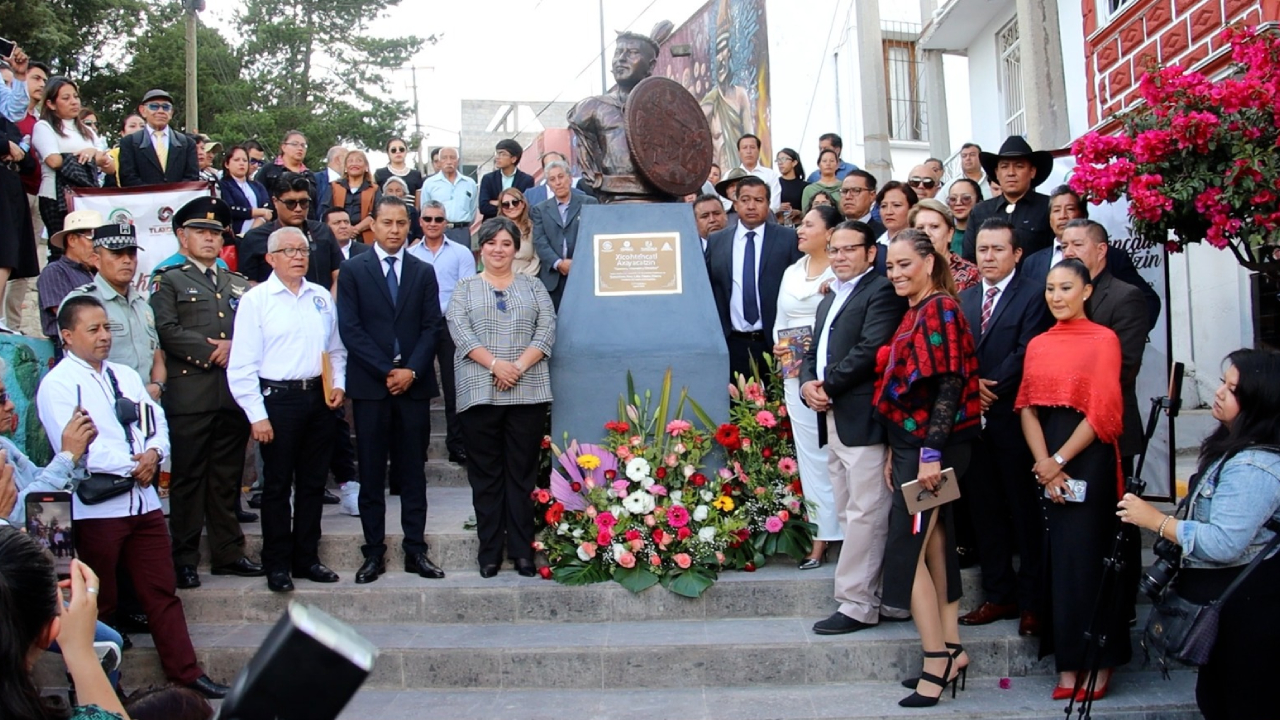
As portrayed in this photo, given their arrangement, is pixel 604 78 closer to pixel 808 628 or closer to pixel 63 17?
pixel 63 17

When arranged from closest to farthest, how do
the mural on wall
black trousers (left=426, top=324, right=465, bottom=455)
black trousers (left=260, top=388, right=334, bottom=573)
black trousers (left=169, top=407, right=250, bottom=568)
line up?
black trousers (left=260, top=388, right=334, bottom=573) < black trousers (left=169, top=407, right=250, bottom=568) < black trousers (left=426, top=324, right=465, bottom=455) < the mural on wall

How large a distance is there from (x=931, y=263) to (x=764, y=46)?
58.6 feet

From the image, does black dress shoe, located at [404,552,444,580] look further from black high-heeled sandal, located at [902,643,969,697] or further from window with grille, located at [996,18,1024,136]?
window with grille, located at [996,18,1024,136]

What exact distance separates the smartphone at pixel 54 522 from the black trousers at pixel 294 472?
1322mm

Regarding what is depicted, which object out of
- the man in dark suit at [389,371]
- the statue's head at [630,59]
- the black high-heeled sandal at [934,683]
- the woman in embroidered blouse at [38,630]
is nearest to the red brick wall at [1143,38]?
the statue's head at [630,59]

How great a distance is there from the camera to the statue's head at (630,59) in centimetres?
731

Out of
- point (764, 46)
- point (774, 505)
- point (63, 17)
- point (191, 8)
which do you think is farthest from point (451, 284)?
point (764, 46)

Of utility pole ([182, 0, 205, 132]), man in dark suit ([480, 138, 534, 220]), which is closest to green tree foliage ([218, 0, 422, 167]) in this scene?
utility pole ([182, 0, 205, 132])

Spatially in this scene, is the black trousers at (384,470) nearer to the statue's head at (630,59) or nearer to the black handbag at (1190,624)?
the statue's head at (630,59)

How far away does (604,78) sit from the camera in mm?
26438

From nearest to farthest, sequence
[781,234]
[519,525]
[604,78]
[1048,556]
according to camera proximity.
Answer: [1048,556]
[519,525]
[781,234]
[604,78]

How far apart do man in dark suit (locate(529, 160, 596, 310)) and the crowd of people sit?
25 centimetres

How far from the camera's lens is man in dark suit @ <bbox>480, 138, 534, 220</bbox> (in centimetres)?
1041

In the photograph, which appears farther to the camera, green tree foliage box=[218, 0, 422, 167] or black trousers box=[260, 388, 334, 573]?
green tree foliage box=[218, 0, 422, 167]
